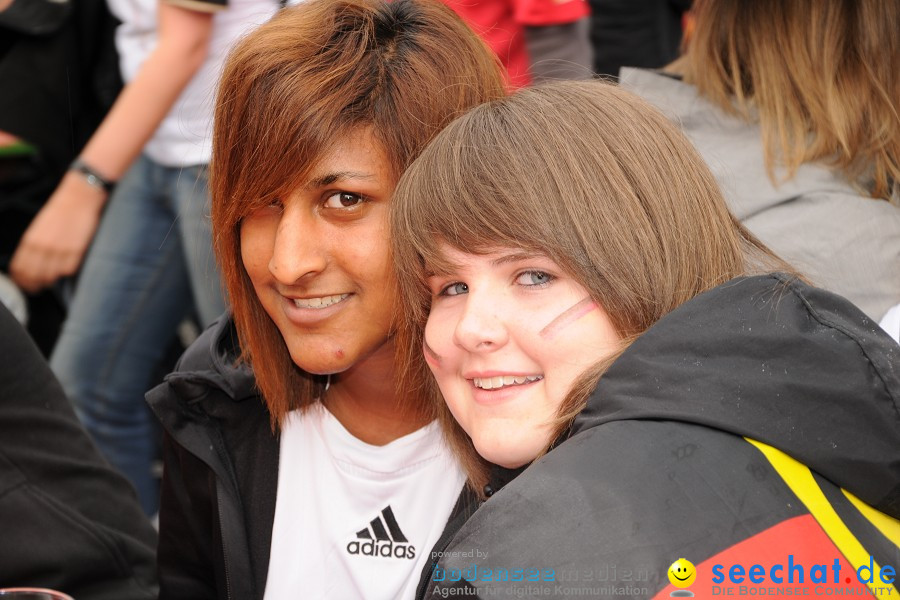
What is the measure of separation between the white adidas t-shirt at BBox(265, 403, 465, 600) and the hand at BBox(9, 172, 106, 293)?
1.26m

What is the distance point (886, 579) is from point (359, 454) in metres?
1.04

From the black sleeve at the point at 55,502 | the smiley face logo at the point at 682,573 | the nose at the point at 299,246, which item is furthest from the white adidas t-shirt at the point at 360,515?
the smiley face logo at the point at 682,573

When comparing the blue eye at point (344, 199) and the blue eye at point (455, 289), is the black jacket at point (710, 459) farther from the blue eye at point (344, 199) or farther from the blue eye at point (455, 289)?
the blue eye at point (344, 199)

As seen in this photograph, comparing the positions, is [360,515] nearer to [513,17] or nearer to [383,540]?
[383,540]

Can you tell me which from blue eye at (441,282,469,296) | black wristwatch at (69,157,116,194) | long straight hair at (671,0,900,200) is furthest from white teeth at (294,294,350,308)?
black wristwatch at (69,157,116,194)

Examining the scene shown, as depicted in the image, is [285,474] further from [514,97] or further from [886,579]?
[886,579]

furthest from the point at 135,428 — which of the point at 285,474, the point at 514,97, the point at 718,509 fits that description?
the point at 718,509

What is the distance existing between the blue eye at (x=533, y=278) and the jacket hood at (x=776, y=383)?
217 millimetres

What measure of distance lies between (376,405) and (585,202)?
750mm

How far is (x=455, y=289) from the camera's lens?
1.71m

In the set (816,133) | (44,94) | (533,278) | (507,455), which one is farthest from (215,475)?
(44,94)

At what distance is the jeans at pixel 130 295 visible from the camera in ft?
10.0

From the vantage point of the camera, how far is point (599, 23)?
3.28 meters

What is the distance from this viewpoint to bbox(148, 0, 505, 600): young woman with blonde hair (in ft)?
6.13
